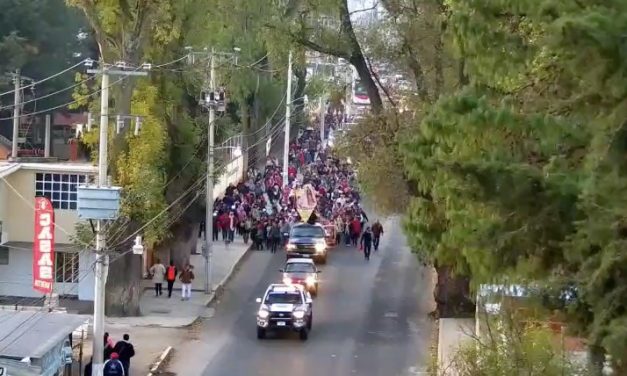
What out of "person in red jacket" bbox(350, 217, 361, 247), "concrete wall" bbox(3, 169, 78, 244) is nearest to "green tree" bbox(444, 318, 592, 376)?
"concrete wall" bbox(3, 169, 78, 244)

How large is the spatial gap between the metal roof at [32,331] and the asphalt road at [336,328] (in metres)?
5.12

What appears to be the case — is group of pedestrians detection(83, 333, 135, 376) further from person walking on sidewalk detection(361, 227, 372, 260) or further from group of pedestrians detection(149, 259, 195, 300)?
person walking on sidewalk detection(361, 227, 372, 260)

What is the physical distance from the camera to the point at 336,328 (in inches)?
1358

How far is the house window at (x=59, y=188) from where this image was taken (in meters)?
35.9

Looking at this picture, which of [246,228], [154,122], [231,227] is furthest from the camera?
[246,228]

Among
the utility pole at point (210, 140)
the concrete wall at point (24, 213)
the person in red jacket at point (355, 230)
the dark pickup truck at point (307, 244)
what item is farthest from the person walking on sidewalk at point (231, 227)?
the concrete wall at point (24, 213)

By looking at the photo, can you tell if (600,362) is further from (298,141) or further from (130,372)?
(298,141)

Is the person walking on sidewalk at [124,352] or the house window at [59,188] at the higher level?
the house window at [59,188]

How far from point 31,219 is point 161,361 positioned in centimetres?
874

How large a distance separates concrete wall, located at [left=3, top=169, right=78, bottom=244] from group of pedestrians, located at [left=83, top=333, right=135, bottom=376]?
8.99 metres

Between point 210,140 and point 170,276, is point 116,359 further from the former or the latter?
point 210,140

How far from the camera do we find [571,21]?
1024cm

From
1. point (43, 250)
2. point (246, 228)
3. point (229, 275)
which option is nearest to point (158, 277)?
point (229, 275)

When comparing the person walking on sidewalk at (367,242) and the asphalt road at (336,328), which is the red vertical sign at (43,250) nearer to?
the asphalt road at (336,328)
